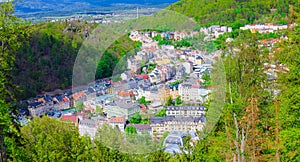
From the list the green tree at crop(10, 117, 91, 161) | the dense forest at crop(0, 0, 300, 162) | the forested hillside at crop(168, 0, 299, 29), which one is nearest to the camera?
the dense forest at crop(0, 0, 300, 162)

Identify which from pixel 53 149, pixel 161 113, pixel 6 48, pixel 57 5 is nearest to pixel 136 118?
pixel 161 113

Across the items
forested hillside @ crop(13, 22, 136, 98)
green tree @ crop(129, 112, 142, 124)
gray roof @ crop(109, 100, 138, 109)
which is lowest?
forested hillside @ crop(13, 22, 136, 98)

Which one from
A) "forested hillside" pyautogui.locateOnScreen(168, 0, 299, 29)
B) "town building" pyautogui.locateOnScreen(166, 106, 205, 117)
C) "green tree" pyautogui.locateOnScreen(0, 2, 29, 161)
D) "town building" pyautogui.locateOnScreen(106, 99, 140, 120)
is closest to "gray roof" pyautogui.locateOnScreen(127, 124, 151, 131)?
"town building" pyautogui.locateOnScreen(106, 99, 140, 120)

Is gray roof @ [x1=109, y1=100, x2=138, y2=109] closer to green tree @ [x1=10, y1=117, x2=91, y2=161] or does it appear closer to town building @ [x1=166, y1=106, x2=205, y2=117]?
town building @ [x1=166, y1=106, x2=205, y2=117]

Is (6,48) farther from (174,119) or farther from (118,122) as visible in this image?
(174,119)

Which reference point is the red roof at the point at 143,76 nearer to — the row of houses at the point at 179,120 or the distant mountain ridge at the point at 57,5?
the row of houses at the point at 179,120

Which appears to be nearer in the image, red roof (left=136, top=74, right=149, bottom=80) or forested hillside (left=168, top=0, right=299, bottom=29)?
red roof (left=136, top=74, right=149, bottom=80)

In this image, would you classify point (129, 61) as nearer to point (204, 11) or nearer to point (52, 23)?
point (52, 23)
